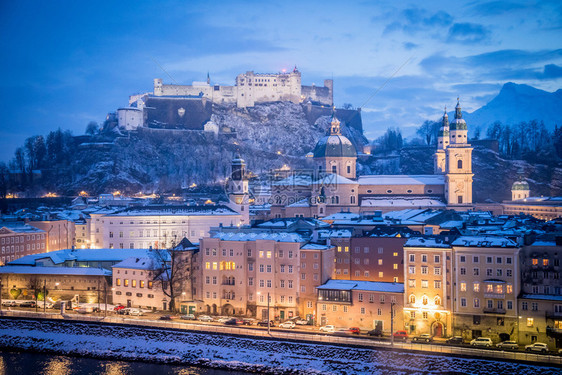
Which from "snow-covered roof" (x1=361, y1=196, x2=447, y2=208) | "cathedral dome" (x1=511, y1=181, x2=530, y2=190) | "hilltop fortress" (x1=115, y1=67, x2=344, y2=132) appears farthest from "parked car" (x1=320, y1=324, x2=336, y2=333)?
"hilltop fortress" (x1=115, y1=67, x2=344, y2=132)

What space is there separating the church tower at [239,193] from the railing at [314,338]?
3100 centimetres

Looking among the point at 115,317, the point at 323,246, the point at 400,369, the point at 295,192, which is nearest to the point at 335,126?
the point at 295,192

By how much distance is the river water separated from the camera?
37.5 meters

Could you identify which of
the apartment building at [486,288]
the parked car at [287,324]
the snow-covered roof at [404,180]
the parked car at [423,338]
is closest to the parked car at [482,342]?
the apartment building at [486,288]

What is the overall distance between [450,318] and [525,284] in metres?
5.15

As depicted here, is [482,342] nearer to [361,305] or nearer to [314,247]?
[361,305]

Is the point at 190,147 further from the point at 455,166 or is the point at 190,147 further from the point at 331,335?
the point at 331,335

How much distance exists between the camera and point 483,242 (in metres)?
40.7

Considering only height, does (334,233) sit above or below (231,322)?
above

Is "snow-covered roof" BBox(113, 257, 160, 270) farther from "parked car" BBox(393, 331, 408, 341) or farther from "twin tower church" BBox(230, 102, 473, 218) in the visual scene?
"twin tower church" BBox(230, 102, 473, 218)

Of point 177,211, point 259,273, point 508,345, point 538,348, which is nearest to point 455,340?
point 508,345

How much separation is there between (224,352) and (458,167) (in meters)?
57.6

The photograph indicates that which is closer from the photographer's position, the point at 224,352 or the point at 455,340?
the point at 455,340

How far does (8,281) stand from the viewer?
179ft
